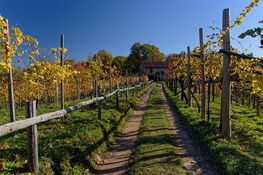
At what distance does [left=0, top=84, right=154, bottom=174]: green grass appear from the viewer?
6.91 m

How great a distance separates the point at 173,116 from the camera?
1712 centimetres

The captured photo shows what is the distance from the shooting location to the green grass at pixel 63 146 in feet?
22.7

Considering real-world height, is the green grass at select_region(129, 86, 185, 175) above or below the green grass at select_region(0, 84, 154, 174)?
below

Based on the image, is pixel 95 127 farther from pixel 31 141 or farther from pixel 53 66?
pixel 31 141

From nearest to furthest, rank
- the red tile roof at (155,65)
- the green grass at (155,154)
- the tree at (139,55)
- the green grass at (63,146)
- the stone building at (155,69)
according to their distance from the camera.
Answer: the green grass at (63,146) < the green grass at (155,154) < the red tile roof at (155,65) < the stone building at (155,69) < the tree at (139,55)

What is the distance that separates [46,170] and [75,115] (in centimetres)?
671

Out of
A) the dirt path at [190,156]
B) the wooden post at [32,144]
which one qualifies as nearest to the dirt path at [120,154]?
the dirt path at [190,156]

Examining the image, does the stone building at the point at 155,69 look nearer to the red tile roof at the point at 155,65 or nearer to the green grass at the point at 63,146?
the red tile roof at the point at 155,65

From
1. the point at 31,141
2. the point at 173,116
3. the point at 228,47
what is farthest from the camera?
the point at 173,116

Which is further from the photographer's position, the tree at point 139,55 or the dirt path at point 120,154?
the tree at point 139,55

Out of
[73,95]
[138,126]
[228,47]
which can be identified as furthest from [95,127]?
[73,95]

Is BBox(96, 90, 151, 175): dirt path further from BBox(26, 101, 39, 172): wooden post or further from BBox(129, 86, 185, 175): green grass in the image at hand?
BBox(26, 101, 39, 172): wooden post

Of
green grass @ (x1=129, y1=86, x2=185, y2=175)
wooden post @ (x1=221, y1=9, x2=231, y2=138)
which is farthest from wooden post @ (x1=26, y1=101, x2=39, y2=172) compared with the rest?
wooden post @ (x1=221, y1=9, x2=231, y2=138)

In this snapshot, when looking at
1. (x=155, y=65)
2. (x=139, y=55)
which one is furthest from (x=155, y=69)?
(x=139, y=55)
